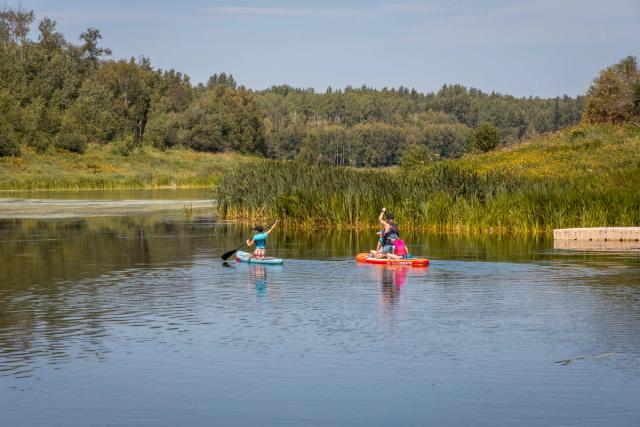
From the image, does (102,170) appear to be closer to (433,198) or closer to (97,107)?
(97,107)

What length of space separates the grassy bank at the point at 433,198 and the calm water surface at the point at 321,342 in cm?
981

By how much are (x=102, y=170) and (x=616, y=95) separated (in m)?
65.0

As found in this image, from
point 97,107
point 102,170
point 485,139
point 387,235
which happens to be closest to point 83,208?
point 387,235

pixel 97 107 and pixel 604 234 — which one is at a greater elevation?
pixel 97 107

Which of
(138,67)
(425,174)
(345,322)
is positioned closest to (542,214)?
(425,174)

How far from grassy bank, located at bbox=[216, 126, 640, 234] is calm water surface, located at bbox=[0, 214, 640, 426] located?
9813 mm

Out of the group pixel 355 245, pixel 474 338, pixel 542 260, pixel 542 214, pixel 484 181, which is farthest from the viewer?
pixel 484 181

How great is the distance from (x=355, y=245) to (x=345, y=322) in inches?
664

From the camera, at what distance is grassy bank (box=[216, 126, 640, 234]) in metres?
40.3

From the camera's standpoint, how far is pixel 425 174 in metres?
45.7

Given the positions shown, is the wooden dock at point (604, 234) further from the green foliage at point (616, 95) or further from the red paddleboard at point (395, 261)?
the green foliage at point (616, 95)

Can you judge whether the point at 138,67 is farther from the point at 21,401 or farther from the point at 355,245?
the point at 21,401

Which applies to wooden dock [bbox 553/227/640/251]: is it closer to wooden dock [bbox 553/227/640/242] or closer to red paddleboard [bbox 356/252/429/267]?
wooden dock [bbox 553/227/640/242]

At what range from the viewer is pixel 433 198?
1676 inches
